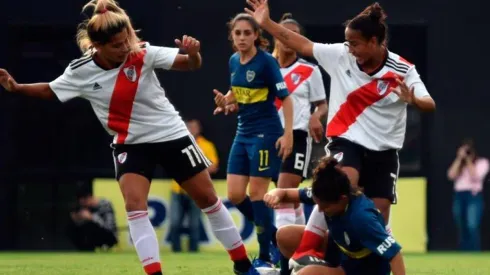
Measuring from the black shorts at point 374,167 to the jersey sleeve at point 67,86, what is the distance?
1.77 metres

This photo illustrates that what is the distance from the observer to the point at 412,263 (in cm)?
1400

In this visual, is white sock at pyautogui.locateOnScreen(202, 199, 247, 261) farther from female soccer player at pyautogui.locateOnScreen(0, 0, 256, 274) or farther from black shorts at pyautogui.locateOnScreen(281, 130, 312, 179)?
black shorts at pyautogui.locateOnScreen(281, 130, 312, 179)

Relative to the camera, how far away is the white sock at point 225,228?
9454 mm

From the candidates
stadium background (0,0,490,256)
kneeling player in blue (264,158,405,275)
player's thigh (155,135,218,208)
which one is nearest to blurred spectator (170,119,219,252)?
stadium background (0,0,490,256)

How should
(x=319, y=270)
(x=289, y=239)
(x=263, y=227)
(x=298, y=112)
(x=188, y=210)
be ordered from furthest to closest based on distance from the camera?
(x=188, y=210) < (x=298, y=112) < (x=263, y=227) < (x=289, y=239) < (x=319, y=270)

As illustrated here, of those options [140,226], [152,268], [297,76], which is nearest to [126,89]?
[140,226]

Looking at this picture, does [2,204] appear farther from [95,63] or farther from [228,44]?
[95,63]

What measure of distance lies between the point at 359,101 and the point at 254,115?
7.10ft

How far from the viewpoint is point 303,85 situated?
12570 mm

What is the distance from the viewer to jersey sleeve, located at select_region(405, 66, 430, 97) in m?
8.80

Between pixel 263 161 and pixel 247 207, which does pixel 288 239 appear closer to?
pixel 263 161

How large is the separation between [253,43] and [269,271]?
2.21 metres

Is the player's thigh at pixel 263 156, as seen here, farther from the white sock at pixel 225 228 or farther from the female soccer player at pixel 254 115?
the white sock at pixel 225 228

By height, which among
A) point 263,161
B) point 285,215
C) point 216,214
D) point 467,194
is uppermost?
point 263,161
